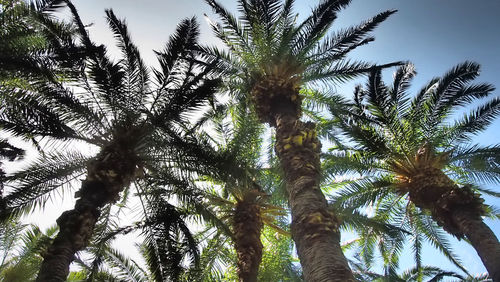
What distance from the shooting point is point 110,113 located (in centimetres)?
941

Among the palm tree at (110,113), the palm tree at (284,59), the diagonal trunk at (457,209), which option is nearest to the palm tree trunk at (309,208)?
the palm tree at (284,59)

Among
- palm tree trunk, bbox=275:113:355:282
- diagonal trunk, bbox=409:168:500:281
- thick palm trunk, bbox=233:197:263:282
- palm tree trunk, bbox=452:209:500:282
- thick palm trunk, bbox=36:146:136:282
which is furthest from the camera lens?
thick palm trunk, bbox=233:197:263:282

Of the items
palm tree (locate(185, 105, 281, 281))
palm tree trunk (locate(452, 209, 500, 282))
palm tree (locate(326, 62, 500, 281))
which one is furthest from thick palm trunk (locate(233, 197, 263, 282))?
palm tree trunk (locate(452, 209, 500, 282))

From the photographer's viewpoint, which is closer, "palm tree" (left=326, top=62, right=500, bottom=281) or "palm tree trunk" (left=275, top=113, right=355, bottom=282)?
"palm tree trunk" (left=275, top=113, right=355, bottom=282)

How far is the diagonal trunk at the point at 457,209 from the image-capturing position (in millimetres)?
8500

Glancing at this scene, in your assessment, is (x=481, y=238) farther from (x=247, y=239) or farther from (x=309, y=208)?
(x=247, y=239)

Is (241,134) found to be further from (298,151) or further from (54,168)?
(54,168)

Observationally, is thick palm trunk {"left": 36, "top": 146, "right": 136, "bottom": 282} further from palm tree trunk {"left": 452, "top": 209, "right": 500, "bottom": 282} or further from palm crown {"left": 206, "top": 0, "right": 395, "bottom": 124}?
palm tree trunk {"left": 452, "top": 209, "right": 500, "bottom": 282}

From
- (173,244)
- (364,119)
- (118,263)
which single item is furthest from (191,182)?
(364,119)

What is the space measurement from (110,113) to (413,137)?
312 inches

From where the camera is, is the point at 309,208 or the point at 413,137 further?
the point at 413,137

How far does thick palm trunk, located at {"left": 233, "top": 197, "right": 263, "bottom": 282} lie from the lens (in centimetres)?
958

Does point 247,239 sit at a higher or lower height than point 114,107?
lower

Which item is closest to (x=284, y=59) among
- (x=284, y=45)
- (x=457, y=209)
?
(x=284, y=45)
